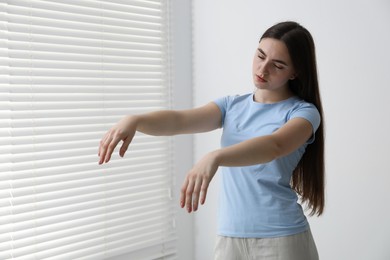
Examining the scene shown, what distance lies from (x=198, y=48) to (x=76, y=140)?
2.97 ft

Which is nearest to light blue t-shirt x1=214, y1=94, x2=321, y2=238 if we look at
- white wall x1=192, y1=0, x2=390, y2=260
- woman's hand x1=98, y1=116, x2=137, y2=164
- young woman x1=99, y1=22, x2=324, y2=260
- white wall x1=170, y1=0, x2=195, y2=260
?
young woman x1=99, y1=22, x2=324, y2=260

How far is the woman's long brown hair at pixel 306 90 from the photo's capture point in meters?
1.46

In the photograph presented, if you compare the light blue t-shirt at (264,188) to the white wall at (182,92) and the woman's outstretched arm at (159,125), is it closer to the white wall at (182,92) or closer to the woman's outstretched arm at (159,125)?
the woman's outstretched arm at (159,125)

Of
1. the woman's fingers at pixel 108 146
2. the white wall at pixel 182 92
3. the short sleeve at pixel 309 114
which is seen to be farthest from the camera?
the white wall at pixel 182 92

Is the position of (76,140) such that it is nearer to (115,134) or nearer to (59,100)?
(59,100)

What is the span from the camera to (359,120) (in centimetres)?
207

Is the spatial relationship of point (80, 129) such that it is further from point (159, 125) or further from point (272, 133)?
point (272, 133)

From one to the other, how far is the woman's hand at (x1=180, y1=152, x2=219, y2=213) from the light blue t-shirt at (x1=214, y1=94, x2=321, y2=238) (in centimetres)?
38

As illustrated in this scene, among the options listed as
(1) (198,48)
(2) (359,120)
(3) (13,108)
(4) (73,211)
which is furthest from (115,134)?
(1) (198,48)

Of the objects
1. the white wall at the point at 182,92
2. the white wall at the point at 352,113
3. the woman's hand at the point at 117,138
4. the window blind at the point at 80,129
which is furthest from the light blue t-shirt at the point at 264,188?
the white wall at the point at 182,92

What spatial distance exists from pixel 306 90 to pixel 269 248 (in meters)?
0.49

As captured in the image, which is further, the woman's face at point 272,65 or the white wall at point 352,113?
the white wall at point 352,113

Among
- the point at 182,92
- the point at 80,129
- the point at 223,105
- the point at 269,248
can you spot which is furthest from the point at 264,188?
the point at 182,92

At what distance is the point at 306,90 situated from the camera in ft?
5.00
